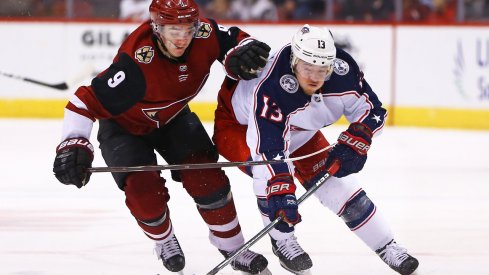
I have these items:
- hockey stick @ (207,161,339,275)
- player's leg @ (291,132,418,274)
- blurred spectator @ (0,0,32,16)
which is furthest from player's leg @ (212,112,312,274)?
blurred spectator @ (0,0,32,16)

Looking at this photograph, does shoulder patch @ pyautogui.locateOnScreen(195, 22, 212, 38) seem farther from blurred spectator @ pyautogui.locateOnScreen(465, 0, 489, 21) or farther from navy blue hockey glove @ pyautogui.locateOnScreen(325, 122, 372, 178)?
blurred spectator @ pyautogui.locateOnScreen(465, 0, 489, 21)

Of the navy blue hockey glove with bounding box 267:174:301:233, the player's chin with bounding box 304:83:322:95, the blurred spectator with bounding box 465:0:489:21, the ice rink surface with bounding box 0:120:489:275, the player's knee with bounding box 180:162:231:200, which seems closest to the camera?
the navy blue hockey glove with bounding box 267:174:301:233

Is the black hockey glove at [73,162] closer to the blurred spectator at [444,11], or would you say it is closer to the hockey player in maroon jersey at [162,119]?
the hockey player in maroon jersey at [162,119]

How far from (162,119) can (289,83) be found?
563mm

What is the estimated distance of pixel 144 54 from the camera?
3766mm

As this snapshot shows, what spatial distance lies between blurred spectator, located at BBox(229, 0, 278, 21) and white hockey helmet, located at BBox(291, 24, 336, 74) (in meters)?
5.19

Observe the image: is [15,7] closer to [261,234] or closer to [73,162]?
[73,162]

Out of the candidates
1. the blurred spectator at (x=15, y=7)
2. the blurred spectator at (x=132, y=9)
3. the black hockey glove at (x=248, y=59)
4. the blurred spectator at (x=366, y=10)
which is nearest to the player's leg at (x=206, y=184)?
the black hockey glove at (x=248, y=59)

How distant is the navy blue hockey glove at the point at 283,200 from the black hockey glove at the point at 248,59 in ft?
1.39

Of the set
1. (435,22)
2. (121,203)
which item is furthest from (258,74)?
(435,22)

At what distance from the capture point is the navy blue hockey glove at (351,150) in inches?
147

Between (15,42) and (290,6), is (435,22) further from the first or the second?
(15,42)

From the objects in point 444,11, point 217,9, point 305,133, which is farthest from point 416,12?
point 305,133

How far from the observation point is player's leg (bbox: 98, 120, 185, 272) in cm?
380
